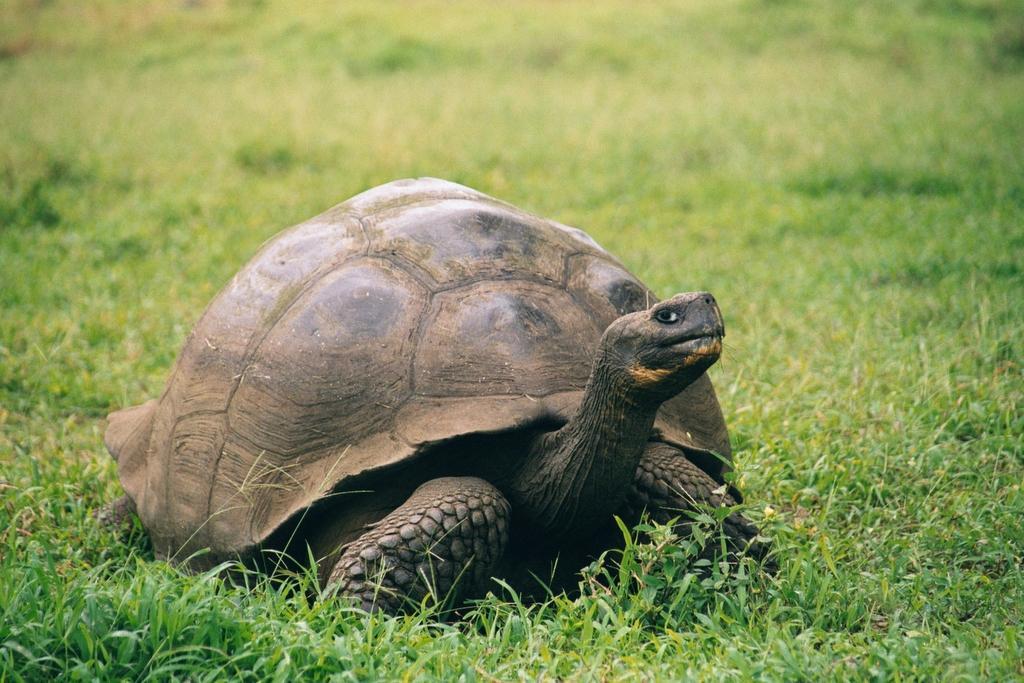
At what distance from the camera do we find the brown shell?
2666 mm

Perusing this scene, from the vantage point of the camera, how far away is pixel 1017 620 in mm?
2482

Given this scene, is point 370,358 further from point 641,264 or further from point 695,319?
point 641,264

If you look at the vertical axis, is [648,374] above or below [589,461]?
above

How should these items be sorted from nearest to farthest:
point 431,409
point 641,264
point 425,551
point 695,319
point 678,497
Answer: point 695,319 → point 425,551 → point 431,409 → point 678,497 → point 641,264

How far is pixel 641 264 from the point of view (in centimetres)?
605

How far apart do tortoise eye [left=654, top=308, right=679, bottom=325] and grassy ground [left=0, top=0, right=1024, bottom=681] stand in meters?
0.56

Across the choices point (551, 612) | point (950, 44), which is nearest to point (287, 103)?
point (950, 44)

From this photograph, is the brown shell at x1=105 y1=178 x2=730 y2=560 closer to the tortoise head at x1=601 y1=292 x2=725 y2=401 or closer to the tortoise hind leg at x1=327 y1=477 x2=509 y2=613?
the tortoise hind leg at x1=327 y1=477 x2=509 y2=613

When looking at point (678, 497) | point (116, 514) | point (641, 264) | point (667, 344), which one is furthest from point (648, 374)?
point (641, 264)

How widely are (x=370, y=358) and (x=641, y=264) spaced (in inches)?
139

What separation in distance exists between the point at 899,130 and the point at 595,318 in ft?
22.1

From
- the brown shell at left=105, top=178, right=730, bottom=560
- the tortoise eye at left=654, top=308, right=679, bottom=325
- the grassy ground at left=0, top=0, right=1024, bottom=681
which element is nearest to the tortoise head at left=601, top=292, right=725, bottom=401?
the tortoise eye at left=654, top=308, right=679, bottom=325

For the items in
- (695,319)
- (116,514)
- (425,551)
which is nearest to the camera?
(695,319)

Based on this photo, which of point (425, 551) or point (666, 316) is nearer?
point (666, 316)
